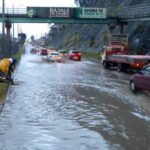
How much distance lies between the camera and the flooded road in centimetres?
1141

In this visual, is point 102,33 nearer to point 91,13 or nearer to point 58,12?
point 91,13

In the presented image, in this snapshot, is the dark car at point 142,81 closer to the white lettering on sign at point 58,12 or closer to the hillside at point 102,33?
the hillside at point 102,33

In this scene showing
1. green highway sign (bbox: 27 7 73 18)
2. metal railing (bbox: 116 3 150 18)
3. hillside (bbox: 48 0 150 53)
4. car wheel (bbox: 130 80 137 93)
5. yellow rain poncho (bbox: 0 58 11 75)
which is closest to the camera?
car wheel (bbox: 130 80 137 93)

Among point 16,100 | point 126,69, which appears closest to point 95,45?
point 126,69

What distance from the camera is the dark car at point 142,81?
21.1 meters

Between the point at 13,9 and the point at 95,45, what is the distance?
23887mm

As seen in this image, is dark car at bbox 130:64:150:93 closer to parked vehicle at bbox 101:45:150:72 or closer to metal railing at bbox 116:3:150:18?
parked vehicle at bbox 101:45:150:72

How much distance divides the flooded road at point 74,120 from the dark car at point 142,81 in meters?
0.36

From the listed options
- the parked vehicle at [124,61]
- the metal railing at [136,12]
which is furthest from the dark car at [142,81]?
the metal railing at [136,12]

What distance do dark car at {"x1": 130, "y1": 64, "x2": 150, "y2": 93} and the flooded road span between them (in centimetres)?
36

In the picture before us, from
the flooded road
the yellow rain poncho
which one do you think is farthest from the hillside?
the flooded road

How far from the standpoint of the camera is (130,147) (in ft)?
36.4

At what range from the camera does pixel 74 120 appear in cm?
1478

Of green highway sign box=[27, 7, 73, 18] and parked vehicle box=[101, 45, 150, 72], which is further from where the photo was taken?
green highway sign box=[27, 7, 73, 18]
